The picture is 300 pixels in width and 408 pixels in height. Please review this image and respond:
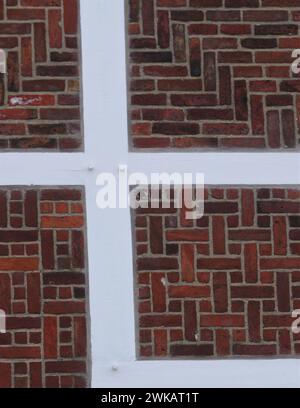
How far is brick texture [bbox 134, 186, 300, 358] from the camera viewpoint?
7.36 m

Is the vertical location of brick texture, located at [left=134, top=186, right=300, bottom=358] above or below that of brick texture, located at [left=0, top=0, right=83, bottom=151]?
below

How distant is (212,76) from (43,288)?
140cm

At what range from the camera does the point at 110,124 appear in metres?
7.45

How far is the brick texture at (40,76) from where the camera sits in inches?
293

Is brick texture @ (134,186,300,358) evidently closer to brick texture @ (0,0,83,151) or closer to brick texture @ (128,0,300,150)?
brick texture @ (128,0,300,150)

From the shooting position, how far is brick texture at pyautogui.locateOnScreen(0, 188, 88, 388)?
7.30m

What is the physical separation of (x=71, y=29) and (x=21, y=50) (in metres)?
0.28

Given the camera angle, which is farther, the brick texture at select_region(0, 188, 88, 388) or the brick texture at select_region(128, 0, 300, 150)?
the brick texture at select_region(128, 0, 300, 150)

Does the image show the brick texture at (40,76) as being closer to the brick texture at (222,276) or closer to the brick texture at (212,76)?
the brick texture at (212,76)

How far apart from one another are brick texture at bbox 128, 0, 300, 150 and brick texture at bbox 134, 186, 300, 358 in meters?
0.33

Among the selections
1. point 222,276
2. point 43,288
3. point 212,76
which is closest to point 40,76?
point 212,76

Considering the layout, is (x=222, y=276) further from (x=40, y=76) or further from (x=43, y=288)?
(x=40, y=76)

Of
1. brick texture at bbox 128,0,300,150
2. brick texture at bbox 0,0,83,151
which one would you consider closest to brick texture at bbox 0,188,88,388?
brick texture at bbox 0,0,83,151
